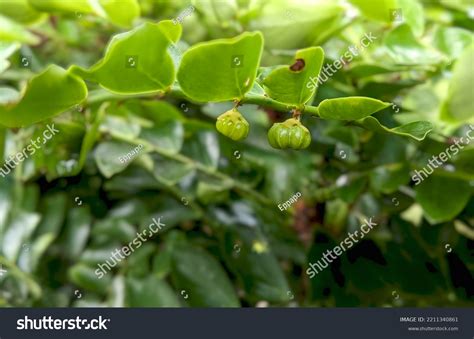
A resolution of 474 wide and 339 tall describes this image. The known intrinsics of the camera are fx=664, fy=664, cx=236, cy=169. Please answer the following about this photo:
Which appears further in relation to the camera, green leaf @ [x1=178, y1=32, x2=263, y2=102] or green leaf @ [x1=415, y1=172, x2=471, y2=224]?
green leaf @ [x1=415, y1=172, x2=471, y2=224]

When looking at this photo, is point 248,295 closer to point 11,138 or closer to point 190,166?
point 190,166

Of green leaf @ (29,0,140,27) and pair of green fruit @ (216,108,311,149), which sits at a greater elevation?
pair of green fruit @ (216,108,311,149)

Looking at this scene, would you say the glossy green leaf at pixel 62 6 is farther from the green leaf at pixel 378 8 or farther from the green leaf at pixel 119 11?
the green leaf at pixel 378 8

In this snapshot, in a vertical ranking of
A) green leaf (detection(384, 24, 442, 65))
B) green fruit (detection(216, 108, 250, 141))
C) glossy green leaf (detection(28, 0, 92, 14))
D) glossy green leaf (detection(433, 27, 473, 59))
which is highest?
green fruit (detection(216, 108, 250, 141))

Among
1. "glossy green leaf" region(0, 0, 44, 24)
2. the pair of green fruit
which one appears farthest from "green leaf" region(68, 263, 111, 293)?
the pair of green fruit

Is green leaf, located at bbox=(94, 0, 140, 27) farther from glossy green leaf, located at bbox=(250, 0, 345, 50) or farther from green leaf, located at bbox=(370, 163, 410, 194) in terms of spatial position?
green leaf, located at bbox=(370, 163, 410, 194)

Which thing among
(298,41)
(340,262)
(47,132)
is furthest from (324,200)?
(47,132)

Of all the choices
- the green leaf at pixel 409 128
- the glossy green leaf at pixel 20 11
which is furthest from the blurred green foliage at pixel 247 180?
the green leaf at pixel 409 128

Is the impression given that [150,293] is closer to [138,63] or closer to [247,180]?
[247,180]
